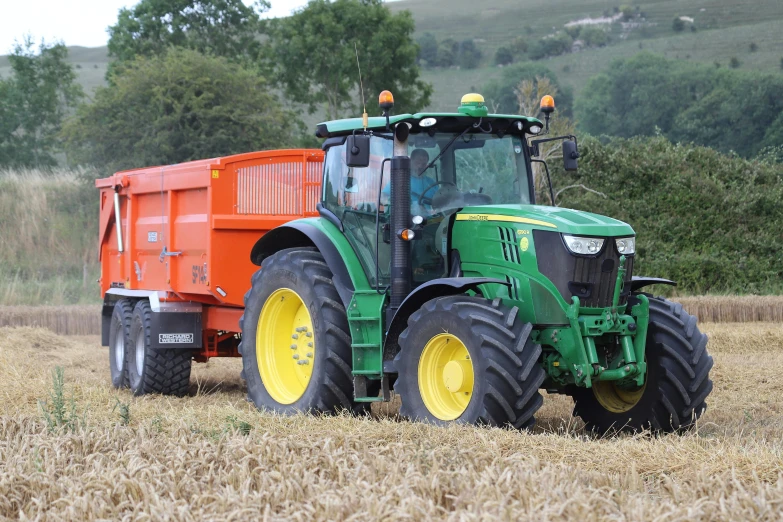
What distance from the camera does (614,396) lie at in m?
8.02

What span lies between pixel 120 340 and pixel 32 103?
1172 inches

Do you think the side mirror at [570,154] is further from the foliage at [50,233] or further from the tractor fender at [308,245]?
the foliage at [50,233]

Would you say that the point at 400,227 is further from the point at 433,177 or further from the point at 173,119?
the point at 173,119

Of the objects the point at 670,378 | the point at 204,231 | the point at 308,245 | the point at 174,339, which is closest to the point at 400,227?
the point at 308,245

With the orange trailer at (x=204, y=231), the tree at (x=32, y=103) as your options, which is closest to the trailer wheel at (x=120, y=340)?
the orange trailer at (x=204, y=231)

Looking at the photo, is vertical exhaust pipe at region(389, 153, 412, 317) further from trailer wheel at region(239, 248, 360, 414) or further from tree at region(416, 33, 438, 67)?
tree at region(416, 33, 438, 67)

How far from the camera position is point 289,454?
554 centimetres

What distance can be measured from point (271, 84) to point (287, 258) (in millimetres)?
28665

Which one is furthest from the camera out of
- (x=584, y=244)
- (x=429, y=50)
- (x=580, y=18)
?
(x=580, y=18)

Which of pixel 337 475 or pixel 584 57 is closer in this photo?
pixel 337 475

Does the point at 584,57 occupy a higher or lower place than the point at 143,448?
higher

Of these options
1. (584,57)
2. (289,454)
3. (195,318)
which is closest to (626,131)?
(584,57)

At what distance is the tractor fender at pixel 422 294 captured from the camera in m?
7.08

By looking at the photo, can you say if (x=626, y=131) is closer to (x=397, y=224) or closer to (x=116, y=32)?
(x=116, y=32)
